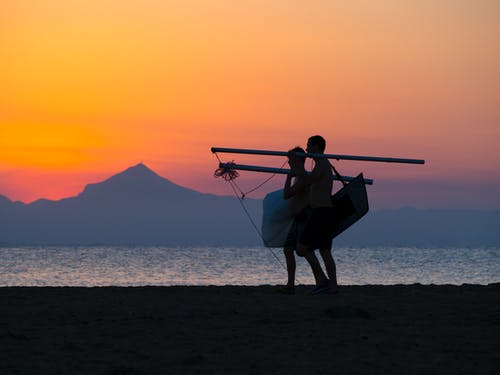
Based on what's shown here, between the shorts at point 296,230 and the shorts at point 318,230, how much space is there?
0.78ft

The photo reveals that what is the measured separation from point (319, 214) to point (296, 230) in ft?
2.16

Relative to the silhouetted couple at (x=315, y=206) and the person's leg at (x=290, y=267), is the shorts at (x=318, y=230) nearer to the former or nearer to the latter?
the silhouetted couple at (x=315, y=206)

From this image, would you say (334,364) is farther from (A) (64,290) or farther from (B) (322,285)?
(A) (64,290)

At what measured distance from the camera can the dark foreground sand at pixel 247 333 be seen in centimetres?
758

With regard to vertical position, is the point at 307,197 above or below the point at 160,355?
above

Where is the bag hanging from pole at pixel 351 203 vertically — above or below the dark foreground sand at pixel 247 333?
above

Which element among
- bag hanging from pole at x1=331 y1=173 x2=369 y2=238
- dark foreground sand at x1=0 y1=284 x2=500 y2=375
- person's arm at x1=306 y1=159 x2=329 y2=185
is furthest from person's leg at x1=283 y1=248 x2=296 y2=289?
person's arm at x1=306 y1=159 x2=329 y2=185

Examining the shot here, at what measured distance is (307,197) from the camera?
13.2 m

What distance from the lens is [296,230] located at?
13.4 meters

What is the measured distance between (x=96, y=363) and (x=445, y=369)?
2638 mm

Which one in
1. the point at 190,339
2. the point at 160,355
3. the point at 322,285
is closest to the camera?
the point at 160,355

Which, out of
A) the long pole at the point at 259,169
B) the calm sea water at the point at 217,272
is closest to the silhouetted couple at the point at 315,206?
the long pole at the point at 259,169

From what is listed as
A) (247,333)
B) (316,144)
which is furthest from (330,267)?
(247,333)

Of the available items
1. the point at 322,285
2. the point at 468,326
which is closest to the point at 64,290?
the point at 322,285
